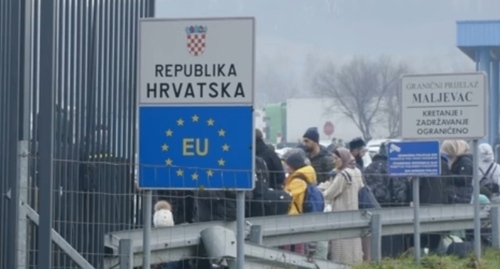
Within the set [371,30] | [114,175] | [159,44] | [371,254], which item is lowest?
[371,254]

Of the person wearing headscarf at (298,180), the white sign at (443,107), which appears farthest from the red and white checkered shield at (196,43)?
the white sign at (443,107)

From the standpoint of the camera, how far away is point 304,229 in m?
12.0

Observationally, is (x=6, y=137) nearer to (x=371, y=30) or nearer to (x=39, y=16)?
(x=39, y=16)

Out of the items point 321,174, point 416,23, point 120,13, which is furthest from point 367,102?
point 120,13

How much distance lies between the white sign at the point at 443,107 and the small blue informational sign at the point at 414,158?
4.9 inches

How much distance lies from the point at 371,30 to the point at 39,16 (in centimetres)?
5673

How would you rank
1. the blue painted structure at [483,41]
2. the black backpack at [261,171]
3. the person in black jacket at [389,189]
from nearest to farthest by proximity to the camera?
the black backpack at [261,171], the person in black jacket at [389,189], the blue painted structure at [483,41]

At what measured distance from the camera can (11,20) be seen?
8.40 meters

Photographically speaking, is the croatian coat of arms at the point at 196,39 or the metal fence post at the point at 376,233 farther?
the metal fence post at the point at 376,233

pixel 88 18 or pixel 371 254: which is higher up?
pixel 88 18

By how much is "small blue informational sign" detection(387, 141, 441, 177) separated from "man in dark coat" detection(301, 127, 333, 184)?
1715 millimetres

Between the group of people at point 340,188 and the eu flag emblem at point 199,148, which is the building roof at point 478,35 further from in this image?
the eu flag emblem at point 199,148

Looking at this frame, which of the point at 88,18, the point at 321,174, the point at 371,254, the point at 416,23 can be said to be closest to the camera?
the point at 88,18

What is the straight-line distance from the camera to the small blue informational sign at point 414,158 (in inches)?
555
